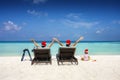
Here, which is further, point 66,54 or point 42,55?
point 66,54

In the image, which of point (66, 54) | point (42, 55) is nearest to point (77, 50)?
point (66, 54)

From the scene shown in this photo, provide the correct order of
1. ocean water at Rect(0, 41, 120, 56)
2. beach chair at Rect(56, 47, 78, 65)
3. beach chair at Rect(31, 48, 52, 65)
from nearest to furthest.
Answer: beach chair at Rect(31, 48, 52, 65) < beach chair at Rect(56, 47, 78, 65) < ocean water at Rect(0, 41, 120, 56)

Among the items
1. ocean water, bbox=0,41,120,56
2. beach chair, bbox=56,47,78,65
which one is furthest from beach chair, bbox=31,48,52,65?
ocean water, bbox=0,41,120,56

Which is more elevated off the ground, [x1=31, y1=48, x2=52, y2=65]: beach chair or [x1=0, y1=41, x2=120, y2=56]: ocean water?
[x1=31, y1=48, x2=52, y2=65]: beach chair

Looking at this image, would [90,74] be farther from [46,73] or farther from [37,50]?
[37,50]

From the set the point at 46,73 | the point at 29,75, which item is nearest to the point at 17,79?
the point at 29,75

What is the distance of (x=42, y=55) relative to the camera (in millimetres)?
7676

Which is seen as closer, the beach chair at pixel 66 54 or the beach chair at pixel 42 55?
the beach chair at pixel 42 55

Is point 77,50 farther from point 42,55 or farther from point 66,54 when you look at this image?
point 42,55

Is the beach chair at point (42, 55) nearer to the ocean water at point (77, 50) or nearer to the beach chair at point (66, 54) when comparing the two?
the beach chair at point (66, 54)

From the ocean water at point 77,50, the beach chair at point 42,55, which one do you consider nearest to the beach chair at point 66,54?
the beach chair at point 42,55

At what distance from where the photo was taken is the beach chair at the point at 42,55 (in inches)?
295

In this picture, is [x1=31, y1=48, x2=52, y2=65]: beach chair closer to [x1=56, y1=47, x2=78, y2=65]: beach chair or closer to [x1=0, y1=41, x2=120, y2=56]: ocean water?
[x1=56, y1=47, x2=78, y2=65]: beach chair

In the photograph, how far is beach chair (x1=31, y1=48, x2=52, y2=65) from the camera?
750 cm
